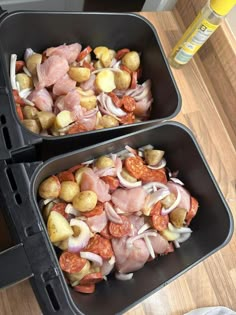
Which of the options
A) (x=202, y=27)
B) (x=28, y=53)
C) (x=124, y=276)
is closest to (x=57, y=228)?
(x=124, y=276)

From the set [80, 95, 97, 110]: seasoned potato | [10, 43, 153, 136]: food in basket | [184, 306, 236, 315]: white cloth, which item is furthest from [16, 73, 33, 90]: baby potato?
[184, 306, 236, 315]: white cloth

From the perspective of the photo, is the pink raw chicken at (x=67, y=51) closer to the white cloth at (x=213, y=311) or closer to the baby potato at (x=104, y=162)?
the baby potato at (x=104, y=162)

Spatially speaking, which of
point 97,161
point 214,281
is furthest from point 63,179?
point 214,281

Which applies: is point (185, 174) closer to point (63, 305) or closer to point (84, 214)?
point (84, 214)

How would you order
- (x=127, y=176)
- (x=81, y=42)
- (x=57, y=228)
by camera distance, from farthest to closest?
(x=81, y=42) → (x=127, y=176) → (x=57, y=228)

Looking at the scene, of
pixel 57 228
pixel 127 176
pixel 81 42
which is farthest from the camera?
pixel 81 42

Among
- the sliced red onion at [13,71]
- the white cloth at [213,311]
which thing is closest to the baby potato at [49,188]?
the sliced red onion at [13,71]

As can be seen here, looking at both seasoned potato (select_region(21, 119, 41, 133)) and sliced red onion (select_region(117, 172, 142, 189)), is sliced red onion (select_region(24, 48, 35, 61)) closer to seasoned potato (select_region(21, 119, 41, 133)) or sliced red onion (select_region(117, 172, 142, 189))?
seasoned potato (select_region(21, 119, 41, 133))

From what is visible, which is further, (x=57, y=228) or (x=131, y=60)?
(x=131, y=60)

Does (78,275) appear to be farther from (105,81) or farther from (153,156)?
(105,81)
